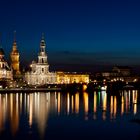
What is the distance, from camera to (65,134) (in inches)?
1014

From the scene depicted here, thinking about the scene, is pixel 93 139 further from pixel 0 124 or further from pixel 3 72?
pixel 3 72

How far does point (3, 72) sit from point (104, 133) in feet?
192

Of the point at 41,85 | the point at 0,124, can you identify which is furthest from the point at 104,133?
the point at 41,85

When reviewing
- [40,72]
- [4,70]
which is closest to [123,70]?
[40,72]

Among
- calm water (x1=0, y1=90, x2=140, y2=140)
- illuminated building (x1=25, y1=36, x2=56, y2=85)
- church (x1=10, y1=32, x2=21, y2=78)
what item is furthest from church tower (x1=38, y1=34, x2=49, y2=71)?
calm water (x1=0, y1=90, x2=140, y2=140)

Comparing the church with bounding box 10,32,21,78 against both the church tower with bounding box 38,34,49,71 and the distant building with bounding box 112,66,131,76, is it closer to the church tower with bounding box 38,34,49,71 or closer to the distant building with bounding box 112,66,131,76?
the church tower with bounding box 38,34,49,71

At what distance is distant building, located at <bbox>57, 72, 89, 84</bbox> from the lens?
96250 mm

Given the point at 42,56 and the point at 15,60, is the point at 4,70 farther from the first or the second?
the point at 42,56

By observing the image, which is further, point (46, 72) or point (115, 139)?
point (46, 72)

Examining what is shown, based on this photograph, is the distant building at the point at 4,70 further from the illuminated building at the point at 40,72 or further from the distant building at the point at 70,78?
the distant building at the point at 70,78

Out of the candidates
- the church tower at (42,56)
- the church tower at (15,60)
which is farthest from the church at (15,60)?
the church tower at (42,56)

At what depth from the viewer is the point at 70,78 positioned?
101062 mm

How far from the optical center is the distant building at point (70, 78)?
96.2 m

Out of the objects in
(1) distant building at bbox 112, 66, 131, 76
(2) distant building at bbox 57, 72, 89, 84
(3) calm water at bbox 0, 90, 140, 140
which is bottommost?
(3) calm water at bbox 0, 90, 140, 140
